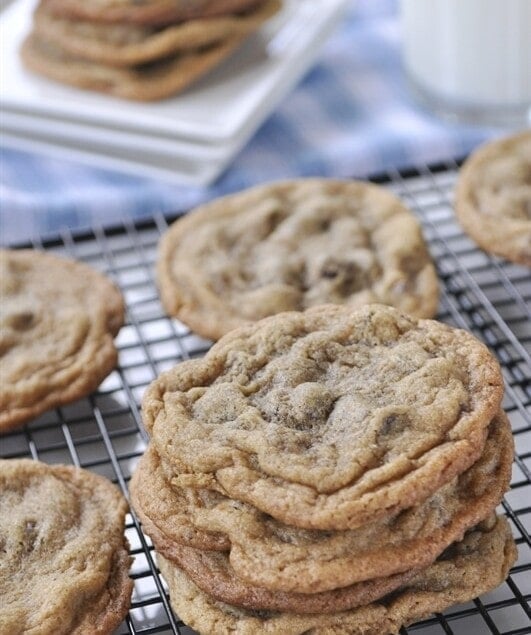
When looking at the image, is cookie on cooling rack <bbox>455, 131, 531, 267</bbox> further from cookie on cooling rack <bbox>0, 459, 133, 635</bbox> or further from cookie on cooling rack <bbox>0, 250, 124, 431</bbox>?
cookie on cooling rack <bbox>0, 459, 133, 635</bbox>

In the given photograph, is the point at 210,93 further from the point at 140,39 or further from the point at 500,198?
the point at 500,198

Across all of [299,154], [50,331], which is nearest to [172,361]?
[50,331]

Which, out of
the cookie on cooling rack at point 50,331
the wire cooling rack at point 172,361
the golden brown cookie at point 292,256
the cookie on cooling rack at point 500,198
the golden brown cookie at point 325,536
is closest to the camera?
the golden brown cookie at point 325,536

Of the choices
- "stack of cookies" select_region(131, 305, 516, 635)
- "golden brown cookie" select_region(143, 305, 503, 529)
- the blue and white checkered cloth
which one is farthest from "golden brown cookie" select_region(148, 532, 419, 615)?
the blue and white checkered cloth

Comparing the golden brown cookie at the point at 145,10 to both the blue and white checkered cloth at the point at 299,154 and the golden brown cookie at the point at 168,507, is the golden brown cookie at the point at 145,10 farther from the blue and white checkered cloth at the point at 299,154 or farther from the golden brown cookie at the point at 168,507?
the golden brown cookie at the point at 168,507

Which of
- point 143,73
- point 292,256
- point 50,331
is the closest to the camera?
point 50,331

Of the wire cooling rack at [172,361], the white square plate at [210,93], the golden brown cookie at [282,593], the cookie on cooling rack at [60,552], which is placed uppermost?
the golden brown cookie at [282,593]

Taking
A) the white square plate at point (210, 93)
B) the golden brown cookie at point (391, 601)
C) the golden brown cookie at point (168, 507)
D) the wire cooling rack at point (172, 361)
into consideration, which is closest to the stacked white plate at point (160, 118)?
the white square plate at point (210, 93)
